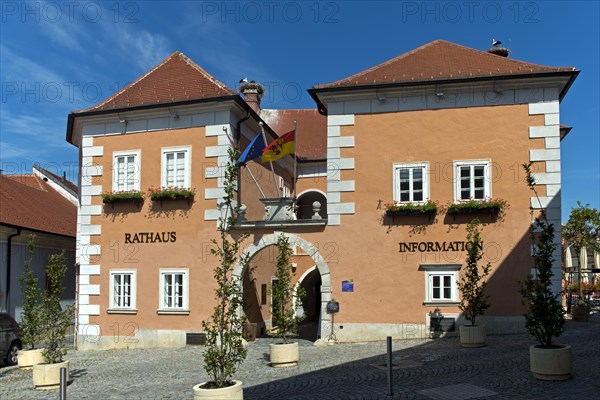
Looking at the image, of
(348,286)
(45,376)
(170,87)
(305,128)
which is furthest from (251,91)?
(45,376)

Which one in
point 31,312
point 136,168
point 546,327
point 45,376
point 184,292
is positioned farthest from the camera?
point 136,168

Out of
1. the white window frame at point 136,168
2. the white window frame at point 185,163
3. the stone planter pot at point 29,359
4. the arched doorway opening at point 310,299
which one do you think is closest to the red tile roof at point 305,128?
the arched doorway opening at point 310,299

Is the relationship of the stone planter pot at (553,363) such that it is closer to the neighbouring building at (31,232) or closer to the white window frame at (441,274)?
the white window frame at (441,274)

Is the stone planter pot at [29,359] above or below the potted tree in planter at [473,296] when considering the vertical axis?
below

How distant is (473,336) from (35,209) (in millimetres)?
20921

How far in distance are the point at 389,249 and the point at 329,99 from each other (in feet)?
16.6

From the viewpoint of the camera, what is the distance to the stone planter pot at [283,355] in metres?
13.9

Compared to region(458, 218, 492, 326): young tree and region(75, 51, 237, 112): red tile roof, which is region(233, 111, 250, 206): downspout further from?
region(458, 218, 492, 326): young tree

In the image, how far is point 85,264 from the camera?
65.1ft

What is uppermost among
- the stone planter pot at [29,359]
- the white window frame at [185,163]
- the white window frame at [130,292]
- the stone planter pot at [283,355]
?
the white window frame at [185,163]

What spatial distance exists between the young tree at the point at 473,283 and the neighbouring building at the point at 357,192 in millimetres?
914

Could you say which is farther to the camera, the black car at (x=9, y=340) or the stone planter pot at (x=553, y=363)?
the black car at (x=9, y=340)

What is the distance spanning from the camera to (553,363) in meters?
10.6

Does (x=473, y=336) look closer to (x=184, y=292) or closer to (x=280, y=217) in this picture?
(x=280, y=217)
